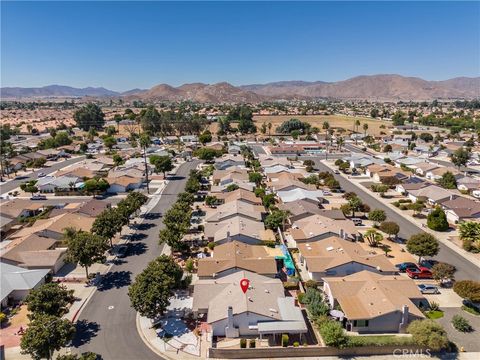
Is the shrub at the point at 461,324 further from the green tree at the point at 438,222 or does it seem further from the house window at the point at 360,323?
the green tree at the point at 438,222

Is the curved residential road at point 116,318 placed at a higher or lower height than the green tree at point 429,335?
lower

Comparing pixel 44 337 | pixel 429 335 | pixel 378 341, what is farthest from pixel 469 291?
pixel 44 337

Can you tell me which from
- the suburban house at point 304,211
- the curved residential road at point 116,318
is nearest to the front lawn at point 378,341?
the curved residential road at point 116,318

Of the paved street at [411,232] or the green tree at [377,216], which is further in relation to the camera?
Result: the green tree at [377,216]

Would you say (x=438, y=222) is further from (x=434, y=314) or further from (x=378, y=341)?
(x=378, y=341)

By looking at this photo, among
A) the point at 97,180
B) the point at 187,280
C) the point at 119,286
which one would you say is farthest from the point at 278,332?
the point at 97,180
